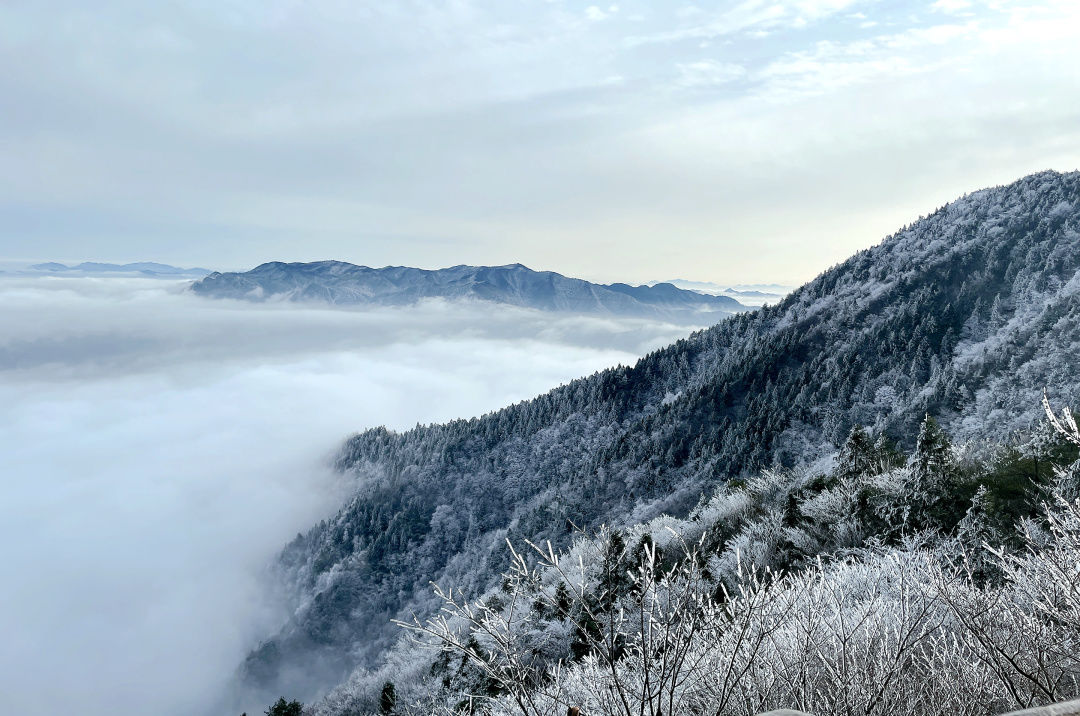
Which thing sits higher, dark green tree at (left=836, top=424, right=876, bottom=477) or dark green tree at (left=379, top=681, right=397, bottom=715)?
dark green tree at (left=836, top=424, right=876, bottom=477)

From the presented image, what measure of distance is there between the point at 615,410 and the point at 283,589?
115013 millimetres

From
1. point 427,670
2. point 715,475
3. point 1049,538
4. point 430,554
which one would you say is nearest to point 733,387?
point 715,475

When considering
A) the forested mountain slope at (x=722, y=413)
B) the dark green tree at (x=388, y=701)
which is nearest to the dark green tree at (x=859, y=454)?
the dark green tree at (x=388, y=701)

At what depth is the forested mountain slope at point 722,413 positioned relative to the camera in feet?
286

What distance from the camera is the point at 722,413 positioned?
11656 centimetres

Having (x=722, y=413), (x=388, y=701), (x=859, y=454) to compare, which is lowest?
(x=388, y=701)

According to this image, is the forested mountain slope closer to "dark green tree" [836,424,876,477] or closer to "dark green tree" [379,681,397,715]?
"dark green tree" [836,424,876,477]

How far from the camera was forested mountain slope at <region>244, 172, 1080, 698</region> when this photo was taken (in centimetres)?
8725

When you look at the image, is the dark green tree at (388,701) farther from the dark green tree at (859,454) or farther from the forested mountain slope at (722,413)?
the forested mountain slope at (722,413)

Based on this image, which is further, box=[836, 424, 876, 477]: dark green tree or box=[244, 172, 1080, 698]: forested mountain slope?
box=[244, 172, 1080, 698]: forested mountain slope

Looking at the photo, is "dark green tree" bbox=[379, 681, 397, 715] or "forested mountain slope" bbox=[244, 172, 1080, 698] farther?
"forested mountain slope" bbox=[244, 172, 1080, 698]

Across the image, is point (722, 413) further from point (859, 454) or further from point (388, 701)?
point (388, 701)

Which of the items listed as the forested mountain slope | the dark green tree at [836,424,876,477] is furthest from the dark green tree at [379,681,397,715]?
the forested mountain slope

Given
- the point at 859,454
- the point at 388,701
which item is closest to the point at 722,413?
the point at 859,454
